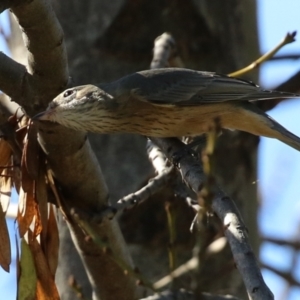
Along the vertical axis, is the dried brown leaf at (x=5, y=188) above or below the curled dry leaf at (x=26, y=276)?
above

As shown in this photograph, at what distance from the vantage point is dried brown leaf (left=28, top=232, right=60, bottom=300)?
10.2 feet

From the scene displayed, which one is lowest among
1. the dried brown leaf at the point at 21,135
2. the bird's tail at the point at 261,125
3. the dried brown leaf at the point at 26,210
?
the bird's tail at the point at 261,125

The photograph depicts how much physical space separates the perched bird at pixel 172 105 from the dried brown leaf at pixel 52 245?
25.5 inches

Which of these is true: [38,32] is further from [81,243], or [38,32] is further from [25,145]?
[81,243]

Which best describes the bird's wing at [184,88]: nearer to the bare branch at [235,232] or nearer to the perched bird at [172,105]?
the perched bird at [172,105]

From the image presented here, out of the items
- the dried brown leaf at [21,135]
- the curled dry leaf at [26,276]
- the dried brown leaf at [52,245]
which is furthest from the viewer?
the dried brown leaf at [21,135]

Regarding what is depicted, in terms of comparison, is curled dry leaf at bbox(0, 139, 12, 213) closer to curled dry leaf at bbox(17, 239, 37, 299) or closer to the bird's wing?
curled dry leaf at bbox(17, 239, 37, 299)

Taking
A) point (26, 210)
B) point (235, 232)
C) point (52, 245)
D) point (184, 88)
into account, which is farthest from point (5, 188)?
point (235, 232)

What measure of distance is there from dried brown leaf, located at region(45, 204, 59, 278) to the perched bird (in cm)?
65

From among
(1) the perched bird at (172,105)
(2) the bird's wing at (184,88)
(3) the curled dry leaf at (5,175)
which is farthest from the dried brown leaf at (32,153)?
(2) the bird's wing at (184,88)

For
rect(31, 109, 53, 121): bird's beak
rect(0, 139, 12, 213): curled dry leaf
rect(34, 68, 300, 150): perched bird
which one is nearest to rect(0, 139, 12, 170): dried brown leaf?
rect(0, 139, 12, 213): curled dry leaf

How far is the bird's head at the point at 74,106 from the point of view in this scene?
3275 millimetres

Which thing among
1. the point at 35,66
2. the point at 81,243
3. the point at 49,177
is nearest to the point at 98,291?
the point at 81,243

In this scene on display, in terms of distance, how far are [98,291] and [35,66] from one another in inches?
49.0
